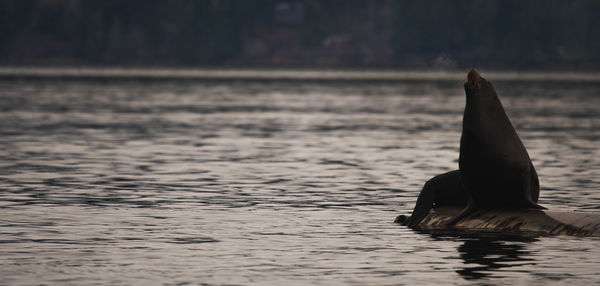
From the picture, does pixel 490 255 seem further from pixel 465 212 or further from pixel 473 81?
pixel 473 81

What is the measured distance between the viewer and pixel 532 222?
893 inches

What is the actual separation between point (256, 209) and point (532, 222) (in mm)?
6299

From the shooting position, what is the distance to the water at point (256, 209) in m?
19.3

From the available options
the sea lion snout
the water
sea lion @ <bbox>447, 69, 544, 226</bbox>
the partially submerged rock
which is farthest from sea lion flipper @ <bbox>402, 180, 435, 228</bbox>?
the sea lion snout

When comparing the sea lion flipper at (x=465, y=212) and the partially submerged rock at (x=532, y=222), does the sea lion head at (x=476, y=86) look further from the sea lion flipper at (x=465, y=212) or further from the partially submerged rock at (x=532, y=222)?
the partially submerged rock at (x=532, y=222)

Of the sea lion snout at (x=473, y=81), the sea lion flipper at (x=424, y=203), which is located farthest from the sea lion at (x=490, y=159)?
the sea lion flipper at (x=424, y=203)

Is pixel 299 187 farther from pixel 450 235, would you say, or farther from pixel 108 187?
pixel 450 235

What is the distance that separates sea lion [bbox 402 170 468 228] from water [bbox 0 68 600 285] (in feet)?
1.69

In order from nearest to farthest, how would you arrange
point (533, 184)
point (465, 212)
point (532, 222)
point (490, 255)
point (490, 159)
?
point (490, 255)
point (490, 159)
point (533, 184)
point (532, 222)
point (465, 212)

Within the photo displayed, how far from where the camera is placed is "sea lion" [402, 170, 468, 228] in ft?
77.6

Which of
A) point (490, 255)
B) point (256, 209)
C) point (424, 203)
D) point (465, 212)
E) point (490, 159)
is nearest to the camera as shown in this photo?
point (490, 255)

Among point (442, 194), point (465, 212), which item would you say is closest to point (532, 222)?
point (465, 212)

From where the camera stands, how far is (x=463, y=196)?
23609 mm

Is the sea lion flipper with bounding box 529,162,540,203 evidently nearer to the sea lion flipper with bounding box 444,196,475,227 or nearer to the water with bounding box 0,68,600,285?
the water with bounding box 0,68,600,285
